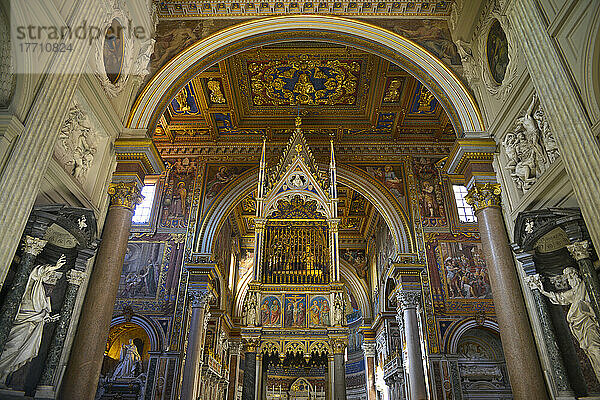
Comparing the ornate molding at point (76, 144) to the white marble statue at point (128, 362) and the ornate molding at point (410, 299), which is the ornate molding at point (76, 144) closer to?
the white marble statue at point (128, 362)

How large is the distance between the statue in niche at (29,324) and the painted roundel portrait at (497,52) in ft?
31.1

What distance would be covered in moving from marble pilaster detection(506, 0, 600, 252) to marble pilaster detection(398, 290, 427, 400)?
10237 mm

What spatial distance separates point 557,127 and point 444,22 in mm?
6673

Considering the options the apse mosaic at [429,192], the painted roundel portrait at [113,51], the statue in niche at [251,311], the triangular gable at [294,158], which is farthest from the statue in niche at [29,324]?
the apse mosaic at [429,192]

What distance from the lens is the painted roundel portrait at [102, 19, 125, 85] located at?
29.3 ft

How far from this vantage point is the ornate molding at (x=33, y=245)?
6.53 metres

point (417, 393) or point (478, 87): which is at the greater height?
point (478, 87)

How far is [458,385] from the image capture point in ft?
45.2

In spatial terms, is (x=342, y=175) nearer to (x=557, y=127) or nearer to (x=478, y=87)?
(x=478, y=87)

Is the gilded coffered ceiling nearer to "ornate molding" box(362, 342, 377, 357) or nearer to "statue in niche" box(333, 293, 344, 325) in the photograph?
"statue in niche" box(333, 293, 344, 325)

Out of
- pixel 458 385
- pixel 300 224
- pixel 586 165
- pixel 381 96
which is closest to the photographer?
pixel 586 165

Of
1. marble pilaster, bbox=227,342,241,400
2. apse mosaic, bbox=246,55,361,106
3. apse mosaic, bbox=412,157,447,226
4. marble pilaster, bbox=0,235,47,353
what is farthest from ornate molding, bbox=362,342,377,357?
marble pilaster, bbox=0,235,47,353

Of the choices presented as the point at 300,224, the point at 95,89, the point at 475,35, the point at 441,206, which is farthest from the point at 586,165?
the point at 441,206

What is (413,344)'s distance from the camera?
14883mm
